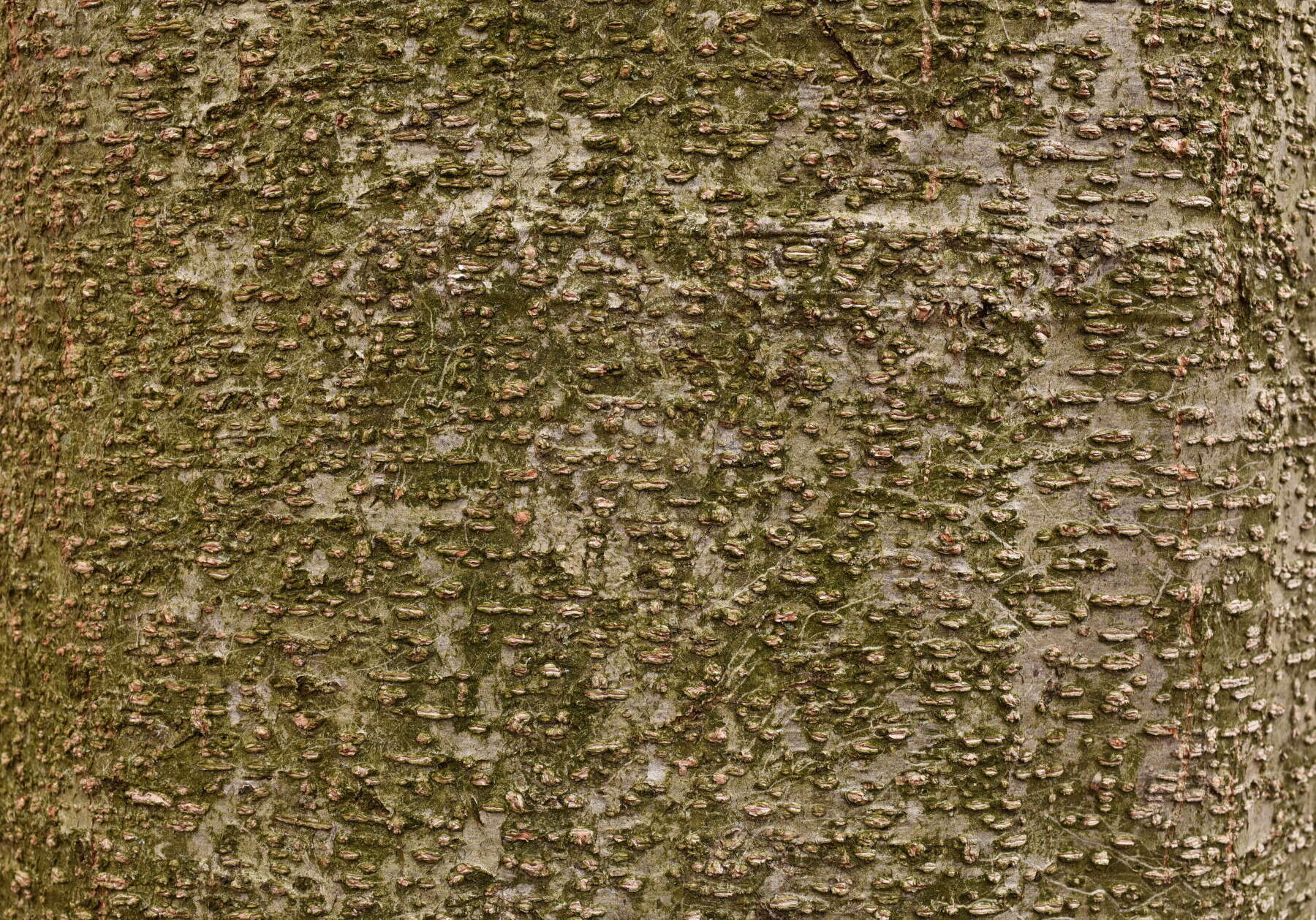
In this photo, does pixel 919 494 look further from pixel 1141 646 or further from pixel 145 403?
pixel 145 403

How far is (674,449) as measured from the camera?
0.90 meters

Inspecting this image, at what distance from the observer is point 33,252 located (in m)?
1.02

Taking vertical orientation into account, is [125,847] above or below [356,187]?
below

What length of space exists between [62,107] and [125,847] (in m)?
0.88

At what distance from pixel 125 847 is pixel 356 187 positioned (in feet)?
2.66

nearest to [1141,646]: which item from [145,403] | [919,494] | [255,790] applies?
[919,494]

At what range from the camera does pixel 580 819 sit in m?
0.91

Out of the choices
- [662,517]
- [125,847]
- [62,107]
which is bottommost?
[125,847]

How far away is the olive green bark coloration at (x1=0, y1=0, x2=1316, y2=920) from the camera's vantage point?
901 mm

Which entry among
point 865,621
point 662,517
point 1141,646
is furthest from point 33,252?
point 1141,646

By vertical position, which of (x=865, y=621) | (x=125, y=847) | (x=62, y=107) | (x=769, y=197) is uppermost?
(x=62, y=107)

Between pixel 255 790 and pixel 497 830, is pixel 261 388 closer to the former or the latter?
pixel 255 790

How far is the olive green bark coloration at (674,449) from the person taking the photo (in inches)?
35.5

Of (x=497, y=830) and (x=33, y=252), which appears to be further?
(x=33, y=252)
